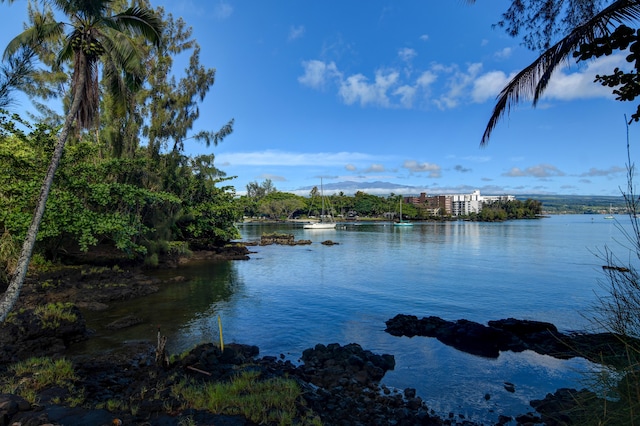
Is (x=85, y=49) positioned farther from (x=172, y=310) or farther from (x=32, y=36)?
(x=172, y=310)

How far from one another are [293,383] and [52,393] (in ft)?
15.6

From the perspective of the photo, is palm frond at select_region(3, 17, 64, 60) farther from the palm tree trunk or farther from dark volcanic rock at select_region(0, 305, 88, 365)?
dark volcanic rock at select_region(0, 305, 88, 365)

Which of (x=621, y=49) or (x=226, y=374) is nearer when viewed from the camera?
(x=621, y=49)

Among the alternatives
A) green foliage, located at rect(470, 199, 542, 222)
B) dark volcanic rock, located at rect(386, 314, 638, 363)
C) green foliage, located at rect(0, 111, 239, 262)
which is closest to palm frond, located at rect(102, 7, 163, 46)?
green foliage, located at rect(0, 111, 239, 262)

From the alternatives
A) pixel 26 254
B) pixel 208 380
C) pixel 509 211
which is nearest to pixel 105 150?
pixel 26 254

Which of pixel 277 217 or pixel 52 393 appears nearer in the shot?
pixel 52 393

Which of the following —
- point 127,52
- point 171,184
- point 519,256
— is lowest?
point 519,256

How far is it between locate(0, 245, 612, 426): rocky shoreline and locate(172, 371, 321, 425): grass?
0.20 meters

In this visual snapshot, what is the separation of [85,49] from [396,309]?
16.5 meters

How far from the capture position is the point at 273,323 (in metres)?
16.2

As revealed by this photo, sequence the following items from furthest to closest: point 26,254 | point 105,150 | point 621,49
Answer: point 105,150, point 26,254, point 621,49

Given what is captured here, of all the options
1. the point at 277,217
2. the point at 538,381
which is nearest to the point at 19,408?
the point at 538,381

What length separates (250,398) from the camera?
23.3ft

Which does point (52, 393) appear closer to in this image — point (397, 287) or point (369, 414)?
point (369, 414)
